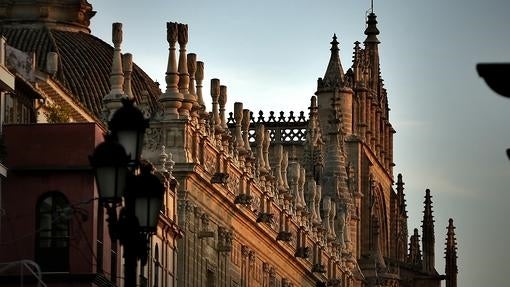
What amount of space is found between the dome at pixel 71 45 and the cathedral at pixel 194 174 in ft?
0.23

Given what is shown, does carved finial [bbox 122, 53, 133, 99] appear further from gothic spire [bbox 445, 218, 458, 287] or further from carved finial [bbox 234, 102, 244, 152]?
gothic spire [bbox 445, 218, 458, 287]

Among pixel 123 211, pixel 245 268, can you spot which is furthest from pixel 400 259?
pixel 123 211

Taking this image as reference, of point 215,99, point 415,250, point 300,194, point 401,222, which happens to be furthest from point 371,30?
point 215,99

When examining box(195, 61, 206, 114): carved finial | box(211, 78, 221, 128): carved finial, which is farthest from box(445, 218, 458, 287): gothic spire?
box(195, 61, 206, 114): carved finial

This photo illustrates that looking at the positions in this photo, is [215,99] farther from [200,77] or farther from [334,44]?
[334,44]

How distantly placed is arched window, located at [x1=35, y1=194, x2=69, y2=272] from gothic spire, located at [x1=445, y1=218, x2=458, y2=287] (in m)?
94.2

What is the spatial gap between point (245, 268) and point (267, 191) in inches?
145

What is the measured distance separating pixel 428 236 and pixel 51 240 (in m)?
93.6

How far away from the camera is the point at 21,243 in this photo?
174 ft

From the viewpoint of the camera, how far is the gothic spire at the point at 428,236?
465 ft

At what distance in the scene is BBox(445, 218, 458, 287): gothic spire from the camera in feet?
486

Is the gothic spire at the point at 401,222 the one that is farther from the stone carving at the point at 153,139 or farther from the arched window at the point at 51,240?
the arched window at the point at 51,240

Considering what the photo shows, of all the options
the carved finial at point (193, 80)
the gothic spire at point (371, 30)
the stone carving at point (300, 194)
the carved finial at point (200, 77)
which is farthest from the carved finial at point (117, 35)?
the gothic spire at point (371, 30)

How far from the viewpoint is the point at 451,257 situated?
497 ft
